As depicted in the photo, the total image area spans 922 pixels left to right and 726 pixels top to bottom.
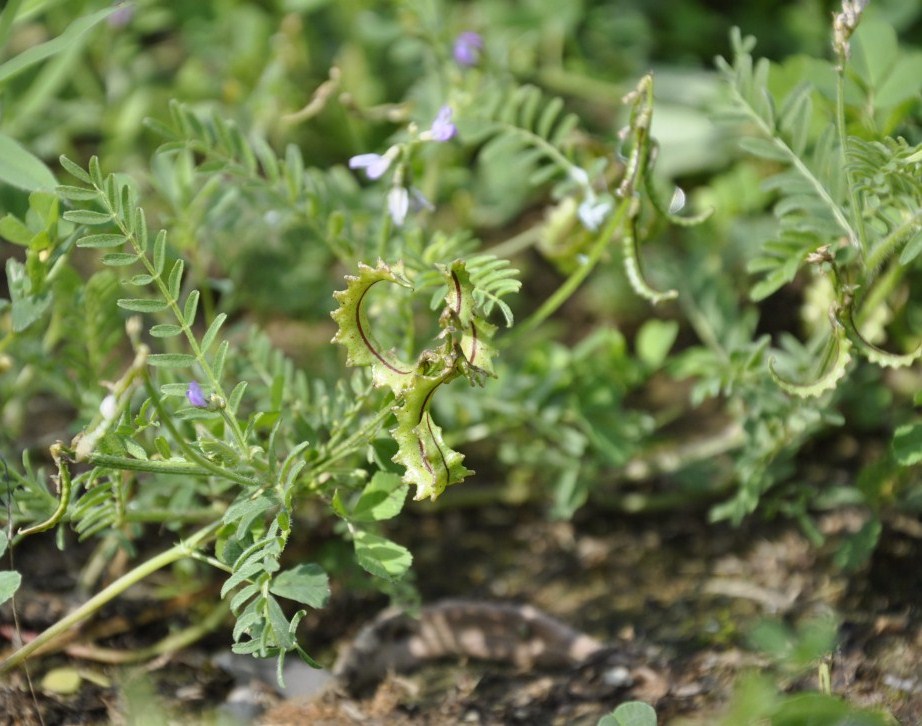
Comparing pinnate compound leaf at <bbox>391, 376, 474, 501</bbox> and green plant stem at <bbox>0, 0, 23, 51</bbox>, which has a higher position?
green plant stem at <bbox>0, 0, 23, 51</bbox>

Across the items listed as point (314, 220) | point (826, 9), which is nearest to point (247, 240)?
point (314, 220)

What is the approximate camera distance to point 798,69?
2.01 meters

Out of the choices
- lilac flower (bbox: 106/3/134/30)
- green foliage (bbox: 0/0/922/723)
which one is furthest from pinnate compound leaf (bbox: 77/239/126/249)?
lilac flower (bbox: 106/3/134/30)

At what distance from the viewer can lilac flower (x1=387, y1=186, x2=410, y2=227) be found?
1.55 m

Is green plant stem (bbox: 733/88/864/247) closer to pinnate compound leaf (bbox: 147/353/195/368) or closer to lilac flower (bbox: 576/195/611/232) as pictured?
lilac flower (bbox: 576/195/611/232)

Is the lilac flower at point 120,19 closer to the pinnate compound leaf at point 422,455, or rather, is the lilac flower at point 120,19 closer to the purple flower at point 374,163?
the purple flower at point 374,163

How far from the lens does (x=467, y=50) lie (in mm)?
2076

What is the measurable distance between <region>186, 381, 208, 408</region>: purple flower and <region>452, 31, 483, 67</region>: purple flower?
3.45 feet

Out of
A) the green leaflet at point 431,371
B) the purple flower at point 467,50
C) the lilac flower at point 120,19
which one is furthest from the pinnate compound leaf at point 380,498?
the lilac flower at point 120,19

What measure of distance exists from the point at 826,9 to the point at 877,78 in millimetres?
1256

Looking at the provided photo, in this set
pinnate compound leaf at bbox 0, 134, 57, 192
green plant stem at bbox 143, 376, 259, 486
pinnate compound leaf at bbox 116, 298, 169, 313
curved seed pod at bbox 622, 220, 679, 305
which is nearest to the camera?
green plant stem at bbox 143, 376, 259, 486

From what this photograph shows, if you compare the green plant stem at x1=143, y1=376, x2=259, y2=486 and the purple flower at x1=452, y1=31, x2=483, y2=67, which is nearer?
the green plant stem at x1=143, y1=376, x2=259, y2=486

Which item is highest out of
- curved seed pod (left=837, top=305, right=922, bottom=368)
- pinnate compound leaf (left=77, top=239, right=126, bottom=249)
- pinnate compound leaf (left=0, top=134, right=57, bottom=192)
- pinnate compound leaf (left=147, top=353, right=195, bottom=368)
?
pinnate compound leaf (left=0, top=134, right=57, bottom=192)

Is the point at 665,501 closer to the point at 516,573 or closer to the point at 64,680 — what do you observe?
the point at 516,573
